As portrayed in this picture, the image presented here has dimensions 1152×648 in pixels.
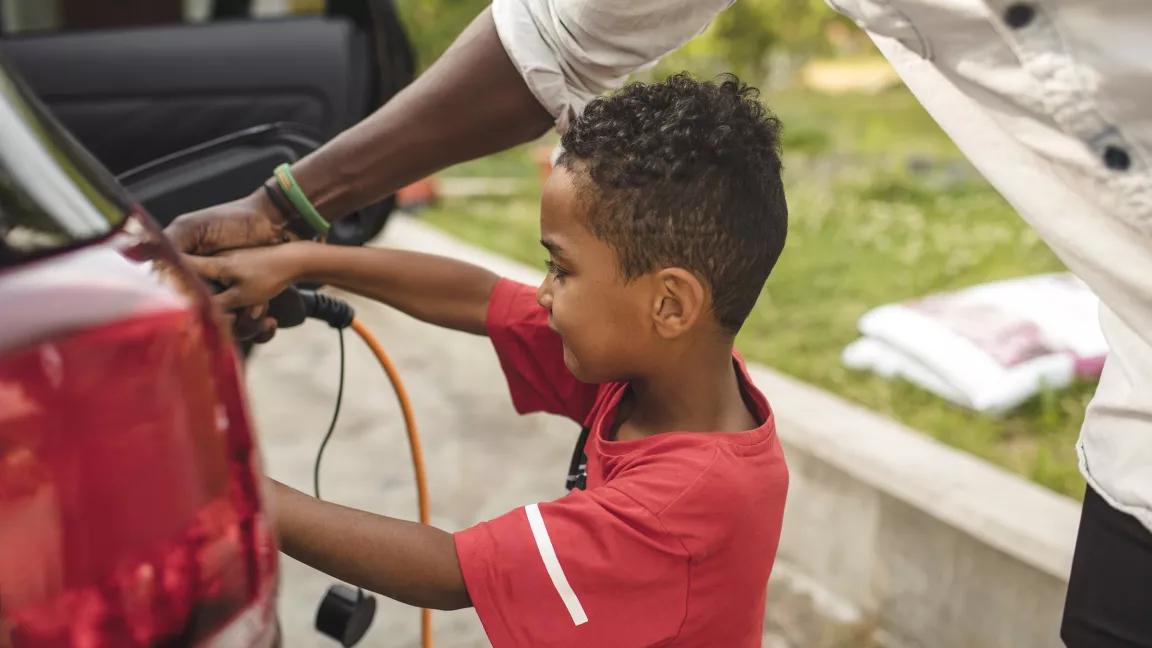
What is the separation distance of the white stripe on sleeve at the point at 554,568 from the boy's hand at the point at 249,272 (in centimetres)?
39

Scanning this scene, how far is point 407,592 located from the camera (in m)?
1.17

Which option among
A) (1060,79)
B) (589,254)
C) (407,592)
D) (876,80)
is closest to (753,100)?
(589,254)

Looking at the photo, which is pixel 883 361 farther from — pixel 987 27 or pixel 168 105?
pixel 987 27

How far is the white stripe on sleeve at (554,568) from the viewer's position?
1.15 meters

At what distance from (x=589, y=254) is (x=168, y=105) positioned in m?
1.43

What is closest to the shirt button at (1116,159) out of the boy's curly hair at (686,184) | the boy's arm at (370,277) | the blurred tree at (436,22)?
the boy's curly hair at (686,184)

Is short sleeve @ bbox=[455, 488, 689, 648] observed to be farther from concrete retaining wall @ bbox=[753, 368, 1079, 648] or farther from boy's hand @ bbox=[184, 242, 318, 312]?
concrete retaining wall @ bbox=[753, 368, 1079, 648]

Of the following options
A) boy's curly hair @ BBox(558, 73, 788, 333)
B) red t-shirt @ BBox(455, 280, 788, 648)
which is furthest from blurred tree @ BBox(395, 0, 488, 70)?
red t-shirt @ BBox(455, 280, 788, 648)

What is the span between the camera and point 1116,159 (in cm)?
98

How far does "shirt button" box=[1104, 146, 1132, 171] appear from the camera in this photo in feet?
3.20

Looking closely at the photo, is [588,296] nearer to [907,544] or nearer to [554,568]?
[554,568]

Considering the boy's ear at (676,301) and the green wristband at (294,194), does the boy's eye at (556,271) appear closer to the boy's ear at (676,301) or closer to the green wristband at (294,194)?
the boy's ear at (676,301)

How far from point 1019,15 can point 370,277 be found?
808 millimetres

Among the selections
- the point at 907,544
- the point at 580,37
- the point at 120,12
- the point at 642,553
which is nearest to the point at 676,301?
the point at 642,553
